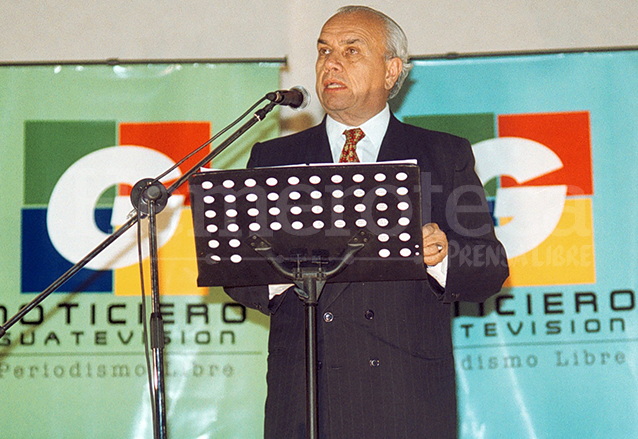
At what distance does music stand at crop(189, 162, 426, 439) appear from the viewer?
1.53 m

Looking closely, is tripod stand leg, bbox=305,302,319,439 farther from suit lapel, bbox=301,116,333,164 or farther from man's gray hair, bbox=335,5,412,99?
man's gray hair, bbox=335,5,412,99

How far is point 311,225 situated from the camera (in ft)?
5.11

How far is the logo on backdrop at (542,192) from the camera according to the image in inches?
126

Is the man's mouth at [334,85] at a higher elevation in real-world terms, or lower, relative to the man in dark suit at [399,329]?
higher

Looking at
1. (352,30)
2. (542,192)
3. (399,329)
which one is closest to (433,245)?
(399,329)

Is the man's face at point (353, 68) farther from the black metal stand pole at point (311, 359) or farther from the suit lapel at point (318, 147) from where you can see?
the black metal stand pole at point (311, 359)

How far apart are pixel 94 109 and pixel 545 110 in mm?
2046

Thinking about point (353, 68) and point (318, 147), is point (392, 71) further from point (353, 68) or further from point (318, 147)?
point (318, 147)

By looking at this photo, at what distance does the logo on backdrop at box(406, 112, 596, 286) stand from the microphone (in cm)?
154

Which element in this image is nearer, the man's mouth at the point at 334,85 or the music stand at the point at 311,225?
the music stand at the point at 311,225

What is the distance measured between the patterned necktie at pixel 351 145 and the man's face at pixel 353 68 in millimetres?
52

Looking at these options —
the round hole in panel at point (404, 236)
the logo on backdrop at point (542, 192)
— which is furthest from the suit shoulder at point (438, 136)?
the logo on backdrop at point (542, 192)

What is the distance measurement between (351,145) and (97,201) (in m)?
1.61

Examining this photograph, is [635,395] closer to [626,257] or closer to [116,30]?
[626,257]
